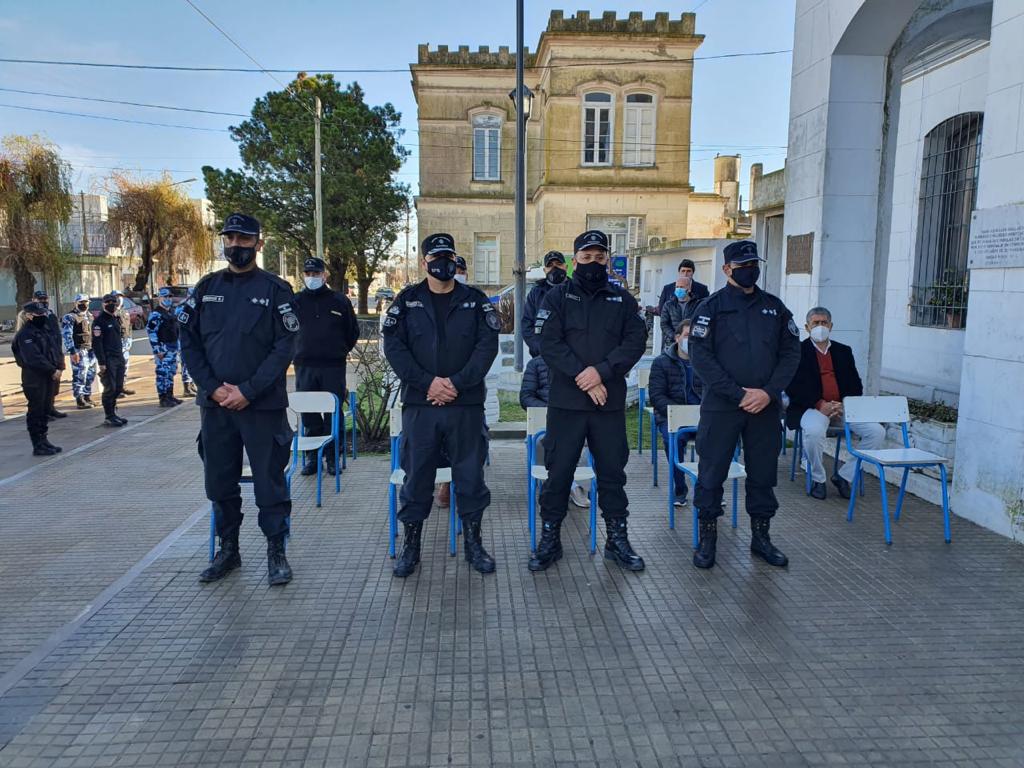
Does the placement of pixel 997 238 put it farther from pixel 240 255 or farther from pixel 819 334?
pixel 240 255

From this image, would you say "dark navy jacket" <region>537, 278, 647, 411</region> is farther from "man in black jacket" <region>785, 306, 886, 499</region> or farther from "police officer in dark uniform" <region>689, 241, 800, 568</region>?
"man in black jacket" <region>785, 306, 886, 499</region>

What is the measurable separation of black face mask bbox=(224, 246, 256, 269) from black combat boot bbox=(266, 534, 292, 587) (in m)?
1.76

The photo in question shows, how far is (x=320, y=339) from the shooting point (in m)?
6.95

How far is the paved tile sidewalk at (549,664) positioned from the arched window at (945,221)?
227 inches

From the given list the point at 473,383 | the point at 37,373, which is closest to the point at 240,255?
the point at 473,383

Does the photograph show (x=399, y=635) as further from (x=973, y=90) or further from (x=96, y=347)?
(x=973, y=90)

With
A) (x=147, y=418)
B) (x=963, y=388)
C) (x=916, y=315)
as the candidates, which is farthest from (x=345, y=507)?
(x=916, y=315)

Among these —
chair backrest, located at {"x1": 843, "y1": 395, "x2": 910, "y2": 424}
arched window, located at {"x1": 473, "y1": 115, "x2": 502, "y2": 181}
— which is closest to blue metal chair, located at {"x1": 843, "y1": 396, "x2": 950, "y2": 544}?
chair backrest, located at {"x1": 843, "y1": 395, "x2": 910, "y2": 424}

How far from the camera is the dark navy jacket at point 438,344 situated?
15.2 feet

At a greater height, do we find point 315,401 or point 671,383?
point 671,383

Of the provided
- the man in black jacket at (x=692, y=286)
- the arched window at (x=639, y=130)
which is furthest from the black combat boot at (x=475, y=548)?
the arched window at (x=639, y=130)

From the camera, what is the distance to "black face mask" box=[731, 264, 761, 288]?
15.9 ft

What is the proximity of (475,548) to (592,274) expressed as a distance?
6.55ft

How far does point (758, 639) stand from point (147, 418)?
31.6ft
